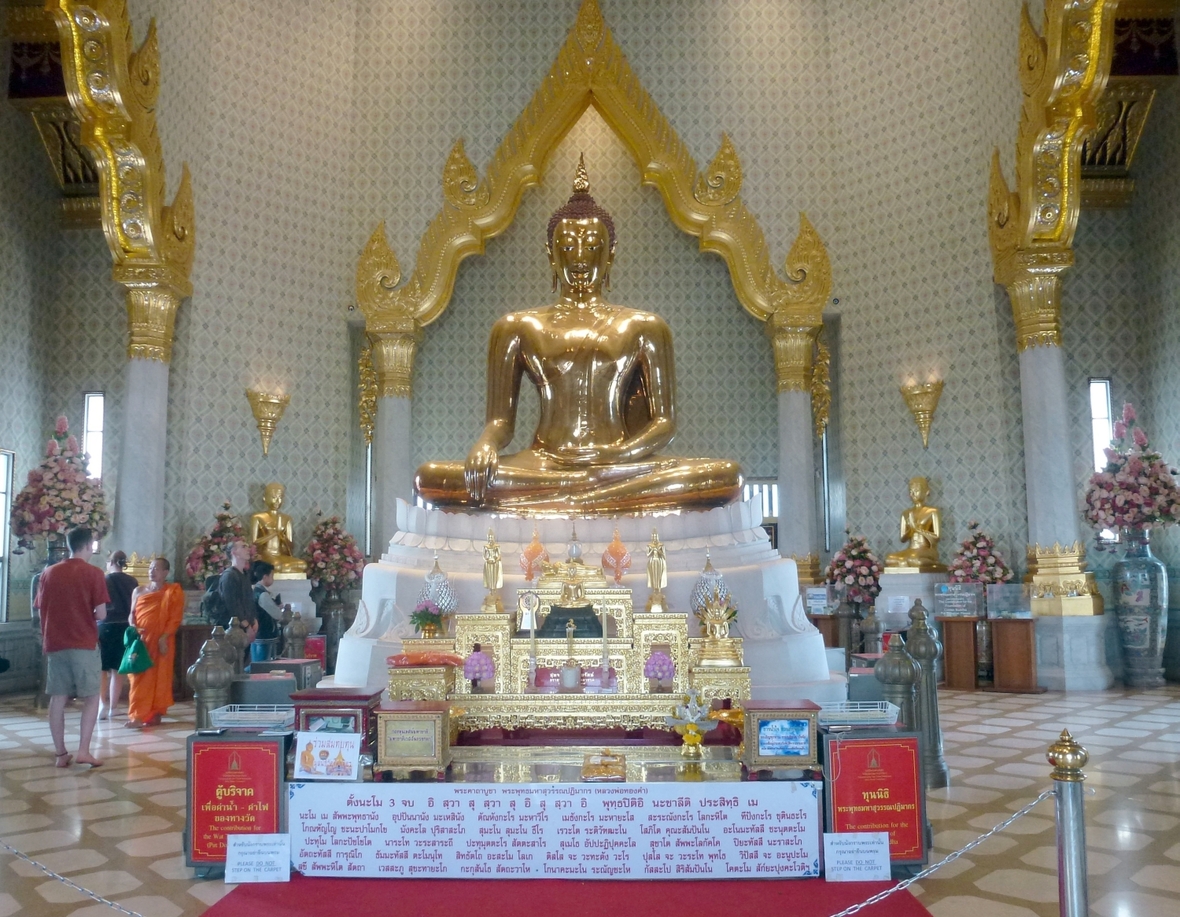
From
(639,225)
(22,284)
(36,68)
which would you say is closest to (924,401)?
(639,225)

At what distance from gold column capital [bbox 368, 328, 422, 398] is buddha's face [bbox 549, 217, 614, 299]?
3.19 meters

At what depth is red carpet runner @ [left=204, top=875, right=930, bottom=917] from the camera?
273cm

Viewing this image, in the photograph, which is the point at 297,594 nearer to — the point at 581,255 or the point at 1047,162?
the point at 581,255

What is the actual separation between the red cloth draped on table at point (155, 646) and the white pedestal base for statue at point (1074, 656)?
6.49 m

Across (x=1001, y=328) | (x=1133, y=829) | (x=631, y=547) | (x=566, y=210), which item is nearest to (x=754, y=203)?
(x=1001, y=328)

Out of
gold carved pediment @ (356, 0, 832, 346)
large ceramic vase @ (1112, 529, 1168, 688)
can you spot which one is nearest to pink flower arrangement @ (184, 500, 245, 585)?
gold carved pediment @ (356, 0, 832, 346)

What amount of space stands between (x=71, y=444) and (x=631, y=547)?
499 cm

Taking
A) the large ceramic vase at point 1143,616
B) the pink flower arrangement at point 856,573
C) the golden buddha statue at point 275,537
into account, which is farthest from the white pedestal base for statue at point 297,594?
the large ceramic vase at point 1143,616

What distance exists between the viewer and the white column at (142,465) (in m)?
8.10

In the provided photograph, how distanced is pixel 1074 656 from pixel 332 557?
6.54m

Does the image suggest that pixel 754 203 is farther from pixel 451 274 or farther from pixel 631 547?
pixel 631 547

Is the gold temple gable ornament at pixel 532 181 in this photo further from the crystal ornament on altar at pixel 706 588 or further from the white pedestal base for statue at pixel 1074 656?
the crystal ornament on altar at pixel 706 588

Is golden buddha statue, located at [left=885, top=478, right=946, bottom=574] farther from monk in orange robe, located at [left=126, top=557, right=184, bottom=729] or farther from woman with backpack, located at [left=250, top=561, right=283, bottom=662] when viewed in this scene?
monk in orange robe, located at [left=126, top=557, right=184, bottom=729]

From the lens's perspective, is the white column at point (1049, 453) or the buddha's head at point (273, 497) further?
the buddha's head at point (273, 497)
